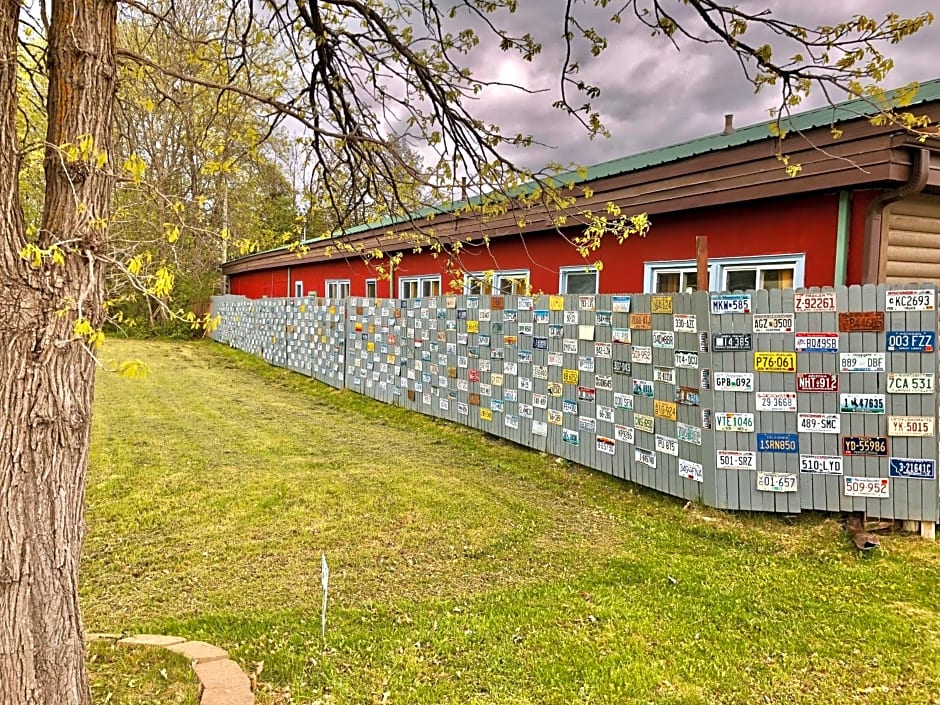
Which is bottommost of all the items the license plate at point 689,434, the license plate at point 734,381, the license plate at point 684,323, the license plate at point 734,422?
the license plate at point 689,434

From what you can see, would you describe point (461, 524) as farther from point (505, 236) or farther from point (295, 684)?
point (505, 236)

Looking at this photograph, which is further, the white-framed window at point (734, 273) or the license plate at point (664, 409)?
the white-framed window at point (734, 273)

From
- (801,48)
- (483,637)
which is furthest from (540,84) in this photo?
(483,637)

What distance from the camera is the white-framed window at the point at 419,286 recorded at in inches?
503

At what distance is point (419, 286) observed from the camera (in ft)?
44.0

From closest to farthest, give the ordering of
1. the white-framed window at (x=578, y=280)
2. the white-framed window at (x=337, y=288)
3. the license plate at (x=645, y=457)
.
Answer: the license plate at (x=645, y=457) < the white-framed window at (x=578, y=280) < the white-framed window at (x=337, y=288)

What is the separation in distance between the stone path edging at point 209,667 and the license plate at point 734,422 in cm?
403

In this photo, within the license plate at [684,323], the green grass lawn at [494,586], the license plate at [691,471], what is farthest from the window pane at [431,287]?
the license plate at [691,471]

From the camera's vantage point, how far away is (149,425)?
9094mm

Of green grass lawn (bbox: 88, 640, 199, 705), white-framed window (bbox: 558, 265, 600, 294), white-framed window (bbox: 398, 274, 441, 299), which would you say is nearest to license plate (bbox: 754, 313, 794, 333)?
white-framed window (bbox: 558, 265, 600, 294)

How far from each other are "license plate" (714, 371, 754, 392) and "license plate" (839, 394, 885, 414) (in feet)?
2.15

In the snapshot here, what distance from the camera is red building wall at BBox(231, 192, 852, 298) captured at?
6141mm

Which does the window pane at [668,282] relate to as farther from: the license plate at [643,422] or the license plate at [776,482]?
the license plate at [776,482]

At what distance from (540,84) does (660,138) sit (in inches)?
222
